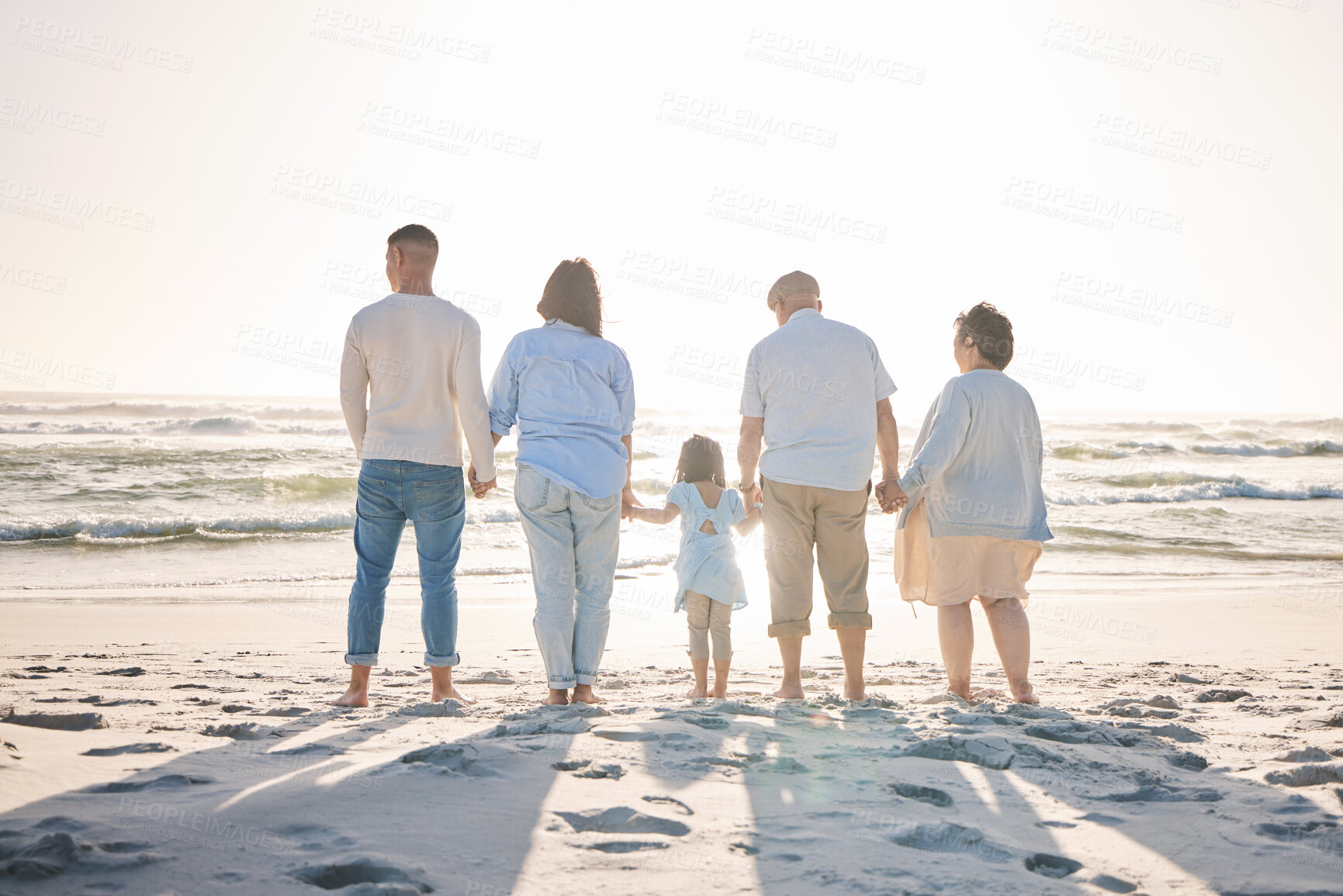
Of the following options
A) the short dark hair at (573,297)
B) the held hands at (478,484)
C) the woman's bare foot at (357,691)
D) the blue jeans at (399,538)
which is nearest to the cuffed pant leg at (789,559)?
the short dark hair at (573,297)

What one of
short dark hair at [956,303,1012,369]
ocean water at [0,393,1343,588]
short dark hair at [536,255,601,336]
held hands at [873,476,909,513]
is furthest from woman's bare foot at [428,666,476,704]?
short dark hair at [956,303,1012,369]

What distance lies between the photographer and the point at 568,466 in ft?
11.8

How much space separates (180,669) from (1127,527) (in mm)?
12908

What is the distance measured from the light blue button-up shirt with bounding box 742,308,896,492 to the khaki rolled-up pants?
0.08m

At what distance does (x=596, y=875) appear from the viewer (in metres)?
1.79

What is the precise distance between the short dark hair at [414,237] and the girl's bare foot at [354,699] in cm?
187

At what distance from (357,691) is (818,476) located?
2121mm

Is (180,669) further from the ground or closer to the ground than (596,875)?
closer to the ground

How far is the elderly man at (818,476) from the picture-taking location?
387cm

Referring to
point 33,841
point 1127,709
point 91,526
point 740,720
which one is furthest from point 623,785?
point 91,526

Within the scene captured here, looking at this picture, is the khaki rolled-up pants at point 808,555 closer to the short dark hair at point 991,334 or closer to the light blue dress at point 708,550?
the light blue dress at point 708,550

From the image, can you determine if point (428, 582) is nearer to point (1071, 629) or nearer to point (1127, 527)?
point (1071, 629)

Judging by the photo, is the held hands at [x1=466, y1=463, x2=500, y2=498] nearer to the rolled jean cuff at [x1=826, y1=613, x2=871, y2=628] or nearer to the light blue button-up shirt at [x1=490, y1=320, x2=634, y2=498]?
the light blue button-up shirt at [x1=490, y1=320, x2=634, y2=498]

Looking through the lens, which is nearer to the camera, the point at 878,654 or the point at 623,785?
the point at 623,785
